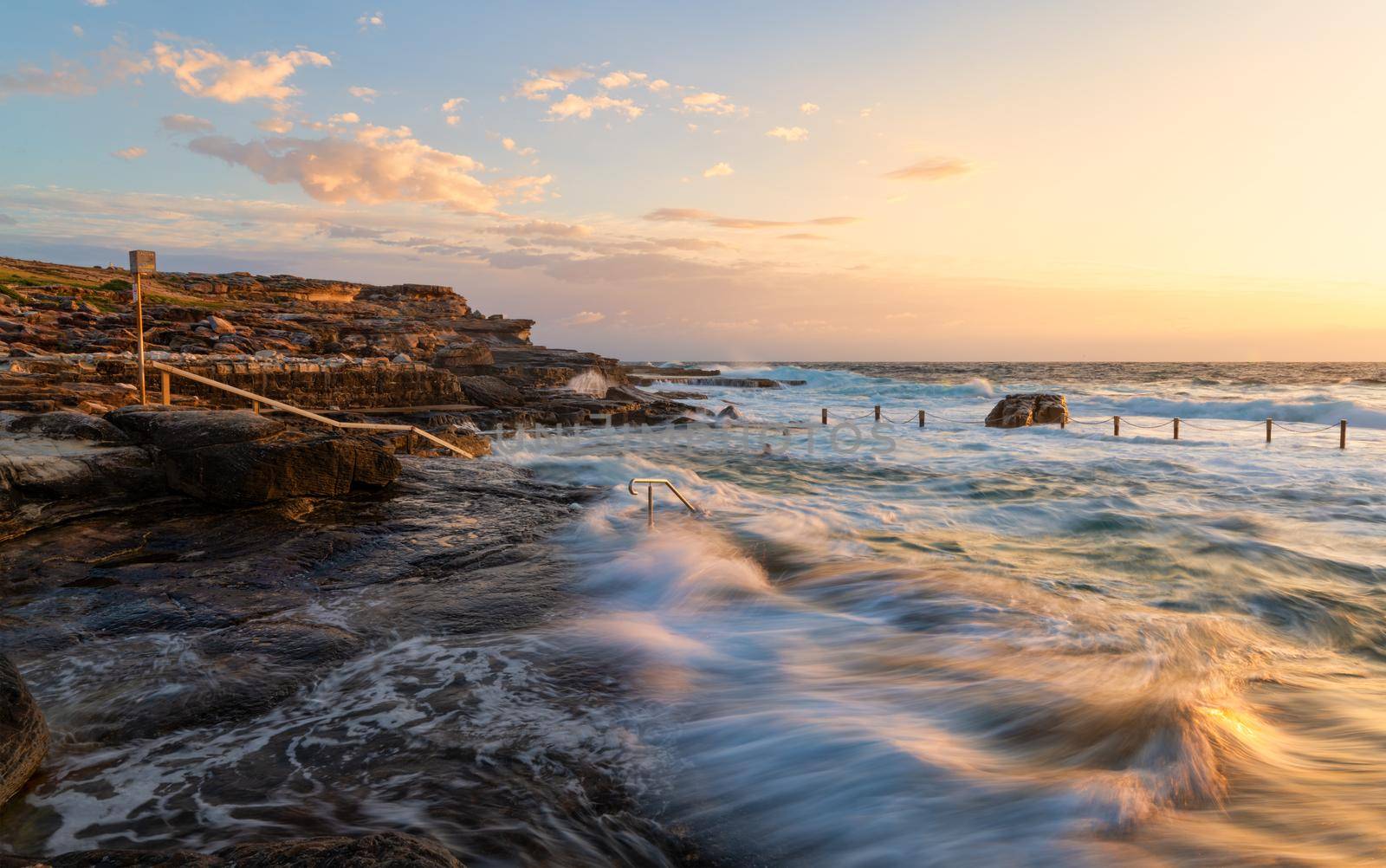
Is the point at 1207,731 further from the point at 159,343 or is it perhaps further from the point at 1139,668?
the point at 159,343

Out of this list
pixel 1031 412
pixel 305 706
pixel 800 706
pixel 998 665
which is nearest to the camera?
pixel 305 706

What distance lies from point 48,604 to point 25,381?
8.09m

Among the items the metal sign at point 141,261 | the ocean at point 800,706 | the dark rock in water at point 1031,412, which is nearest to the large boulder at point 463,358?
the metal sign at point 141,261

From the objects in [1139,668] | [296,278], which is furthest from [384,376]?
[296,278]

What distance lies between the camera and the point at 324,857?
2.16 meters

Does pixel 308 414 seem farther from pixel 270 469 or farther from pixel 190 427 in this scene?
pixel 270 469

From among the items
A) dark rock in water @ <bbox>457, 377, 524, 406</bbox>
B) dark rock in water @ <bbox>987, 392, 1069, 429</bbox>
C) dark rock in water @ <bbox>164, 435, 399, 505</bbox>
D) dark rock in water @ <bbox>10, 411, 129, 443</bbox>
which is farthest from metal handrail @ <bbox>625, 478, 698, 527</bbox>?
dark rock in water @ <bbox>987, 392, 1069, 429</bbox>

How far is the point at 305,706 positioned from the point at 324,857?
7.10ft

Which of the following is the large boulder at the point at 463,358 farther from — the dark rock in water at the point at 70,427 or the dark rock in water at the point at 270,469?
the dark rock in water at the point at 70,427

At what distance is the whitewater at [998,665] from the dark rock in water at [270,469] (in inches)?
126

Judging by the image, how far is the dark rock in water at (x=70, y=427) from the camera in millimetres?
7910

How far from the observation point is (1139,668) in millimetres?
5211

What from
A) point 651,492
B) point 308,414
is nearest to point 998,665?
point 651,492

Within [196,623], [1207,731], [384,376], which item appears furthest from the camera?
[384,376]
